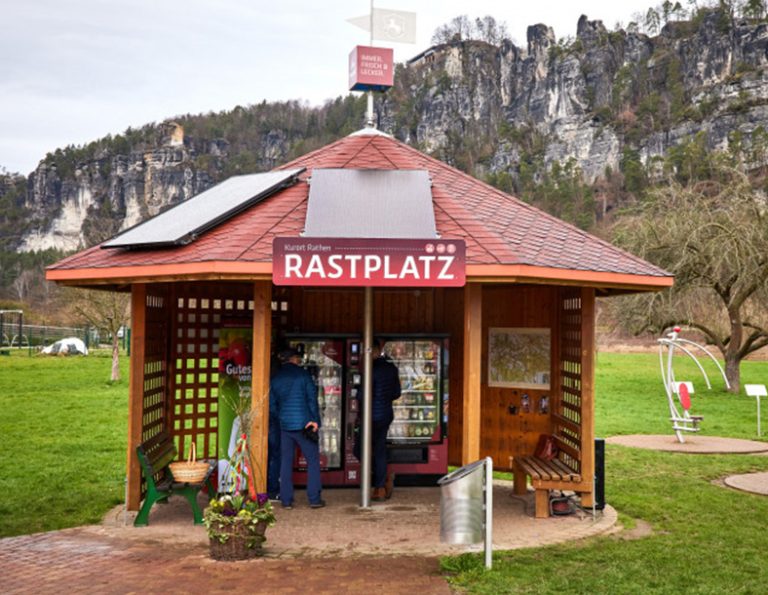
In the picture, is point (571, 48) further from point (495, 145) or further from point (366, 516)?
point (366, 516)

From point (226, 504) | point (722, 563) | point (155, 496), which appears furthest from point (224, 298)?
point (722, 563)

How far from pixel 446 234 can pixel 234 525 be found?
338cm

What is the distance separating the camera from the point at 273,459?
1023 cm

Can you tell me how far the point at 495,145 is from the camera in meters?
146

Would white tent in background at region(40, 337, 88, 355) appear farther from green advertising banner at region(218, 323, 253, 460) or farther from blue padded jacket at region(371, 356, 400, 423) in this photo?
blue padded jacket at region(371, 356, 400, 423)

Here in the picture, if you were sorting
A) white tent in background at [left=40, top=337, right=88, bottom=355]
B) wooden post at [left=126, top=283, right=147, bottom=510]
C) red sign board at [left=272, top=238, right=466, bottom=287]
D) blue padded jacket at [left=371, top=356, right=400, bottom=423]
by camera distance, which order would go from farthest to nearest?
white tent in background at [left=40, top=337, right=88, bottom=355]
blue padded jacket at [left=371, top=356, right=400, bottom=423]
wooden post at [left=126, top=283, right=147, bottom=510]
red sign board at [left=272, top=238, right=466, bottom=287]

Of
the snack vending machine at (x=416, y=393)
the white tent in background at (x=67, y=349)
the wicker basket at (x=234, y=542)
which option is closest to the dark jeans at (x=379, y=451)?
the snack vending machine at (x=416, y=393)

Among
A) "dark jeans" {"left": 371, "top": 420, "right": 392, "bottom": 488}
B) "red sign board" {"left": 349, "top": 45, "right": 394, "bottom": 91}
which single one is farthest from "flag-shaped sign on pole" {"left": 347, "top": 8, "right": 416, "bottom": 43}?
"dark jeans" {"left": 371, "top": 420, "right": 392, "bottom": 488}

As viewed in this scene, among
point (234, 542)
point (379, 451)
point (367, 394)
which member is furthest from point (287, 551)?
point (379, 451)

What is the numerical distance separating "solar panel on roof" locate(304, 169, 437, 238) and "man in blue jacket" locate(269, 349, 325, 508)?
169cm

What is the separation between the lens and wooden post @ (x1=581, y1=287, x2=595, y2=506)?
949cm

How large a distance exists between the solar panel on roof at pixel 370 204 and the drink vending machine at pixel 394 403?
6.12 ft

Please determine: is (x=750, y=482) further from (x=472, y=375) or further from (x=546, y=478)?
(x=472, y=375)

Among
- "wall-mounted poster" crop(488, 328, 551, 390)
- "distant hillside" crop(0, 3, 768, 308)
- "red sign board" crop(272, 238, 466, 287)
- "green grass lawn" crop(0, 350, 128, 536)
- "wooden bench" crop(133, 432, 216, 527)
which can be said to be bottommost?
"green grass lawn" crop(0, 350, 128, 536)
